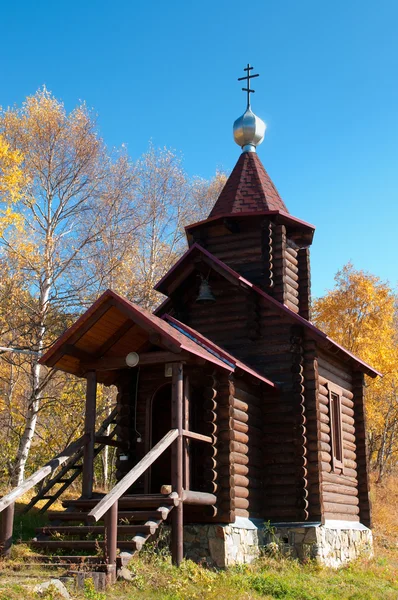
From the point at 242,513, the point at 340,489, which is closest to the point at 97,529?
the point at 242,513

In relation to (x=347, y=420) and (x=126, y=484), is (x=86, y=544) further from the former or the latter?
(x=347, y=420)

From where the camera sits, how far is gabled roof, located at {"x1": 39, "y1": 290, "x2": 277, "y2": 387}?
38.3ft

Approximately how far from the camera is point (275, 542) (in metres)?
13.5

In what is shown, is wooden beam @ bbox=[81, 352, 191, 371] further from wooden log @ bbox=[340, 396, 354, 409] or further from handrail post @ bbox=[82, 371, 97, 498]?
wooden log @ bbox=[340, 396, 354, 409]

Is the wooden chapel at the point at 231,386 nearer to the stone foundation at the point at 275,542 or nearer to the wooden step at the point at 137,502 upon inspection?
the wooden step at the point at 137,502

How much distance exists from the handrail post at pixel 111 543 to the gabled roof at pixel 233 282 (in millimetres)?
6361

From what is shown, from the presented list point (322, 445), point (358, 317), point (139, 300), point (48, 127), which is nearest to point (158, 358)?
point (322, 445)

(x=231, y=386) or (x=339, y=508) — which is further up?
(x=231, y=386)

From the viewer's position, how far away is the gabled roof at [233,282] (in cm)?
1460

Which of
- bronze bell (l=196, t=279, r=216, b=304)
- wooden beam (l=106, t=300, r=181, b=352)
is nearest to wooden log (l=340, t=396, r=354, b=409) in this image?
bronze bell (l=196, t=279, r=216, b=304)

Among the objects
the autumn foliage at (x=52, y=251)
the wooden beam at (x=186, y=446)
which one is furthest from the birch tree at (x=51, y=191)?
the wooden beam at (x=186, y=446)

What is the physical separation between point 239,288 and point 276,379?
2.25m

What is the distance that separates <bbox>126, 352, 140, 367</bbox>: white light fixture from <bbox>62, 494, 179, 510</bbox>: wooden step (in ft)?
7.51

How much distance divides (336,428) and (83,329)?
23.1 ft
